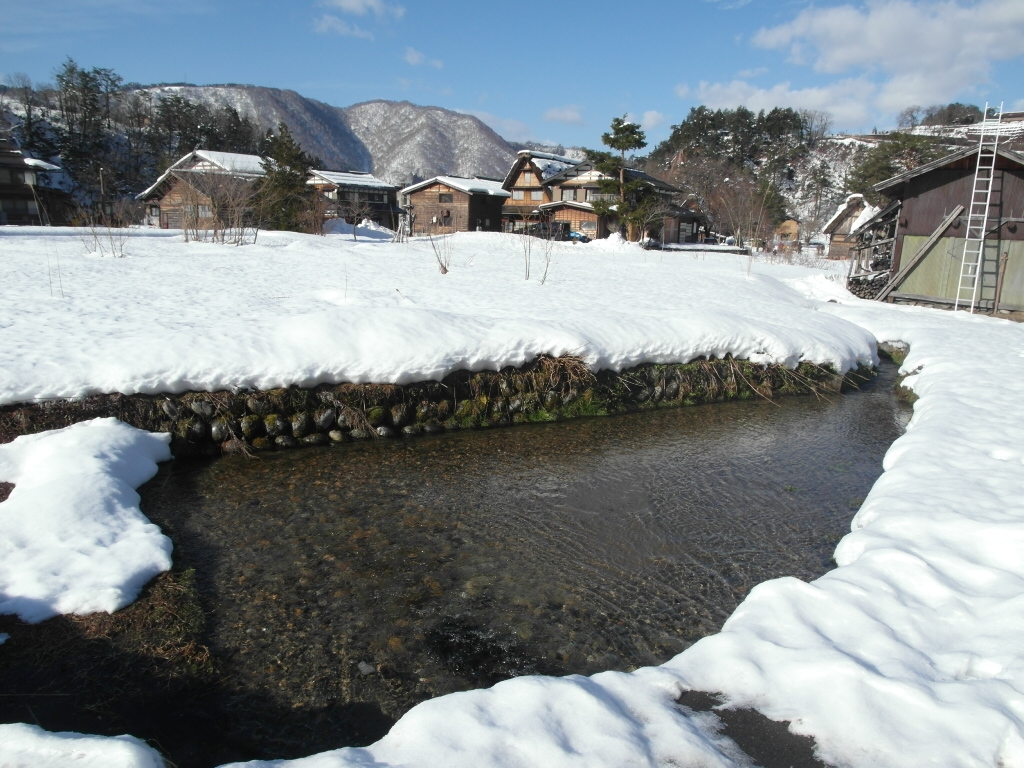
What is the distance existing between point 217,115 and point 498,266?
50014 millimetres

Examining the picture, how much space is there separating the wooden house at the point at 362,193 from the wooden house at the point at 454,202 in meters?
1.31

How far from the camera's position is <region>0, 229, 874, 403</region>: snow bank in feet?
21.3

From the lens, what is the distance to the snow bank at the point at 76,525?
11.9 ft

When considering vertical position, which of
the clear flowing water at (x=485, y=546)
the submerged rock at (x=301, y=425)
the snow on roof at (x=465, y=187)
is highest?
the snow on roof at (x=465, y=187)

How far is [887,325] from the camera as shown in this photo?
1298 cm

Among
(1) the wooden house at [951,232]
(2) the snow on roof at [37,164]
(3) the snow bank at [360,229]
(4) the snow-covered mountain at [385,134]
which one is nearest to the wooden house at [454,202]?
(3) the snow bank at [360,229]

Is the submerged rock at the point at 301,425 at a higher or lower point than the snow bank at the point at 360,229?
lower

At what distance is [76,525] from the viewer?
13.8ft

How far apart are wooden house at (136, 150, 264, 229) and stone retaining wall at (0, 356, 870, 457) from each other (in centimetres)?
1408

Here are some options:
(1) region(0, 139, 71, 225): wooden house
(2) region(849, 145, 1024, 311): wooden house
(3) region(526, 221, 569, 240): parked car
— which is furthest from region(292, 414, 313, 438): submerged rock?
(1) region(0, 139, 71, 225): wooden house

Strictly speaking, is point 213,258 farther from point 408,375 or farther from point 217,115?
point 217,115

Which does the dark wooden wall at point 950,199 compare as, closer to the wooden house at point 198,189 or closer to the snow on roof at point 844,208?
the wooden house at point 198,189

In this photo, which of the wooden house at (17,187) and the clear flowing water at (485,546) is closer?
the clear flowing water at (485,546)

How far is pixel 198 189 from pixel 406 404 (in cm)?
1876
